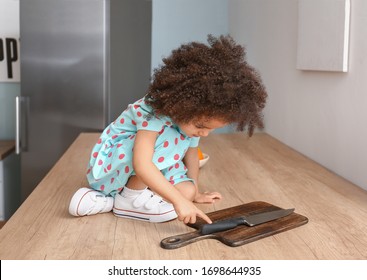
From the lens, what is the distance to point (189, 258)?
1008mm

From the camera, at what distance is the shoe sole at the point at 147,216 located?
127 cm

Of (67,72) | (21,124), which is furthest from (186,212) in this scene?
(21,124)

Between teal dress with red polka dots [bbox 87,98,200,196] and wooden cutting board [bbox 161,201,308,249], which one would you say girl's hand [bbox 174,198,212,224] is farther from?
teal dress with red polka dots [bbox 87,98,200,196]

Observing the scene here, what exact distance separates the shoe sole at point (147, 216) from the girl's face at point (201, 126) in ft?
0.63

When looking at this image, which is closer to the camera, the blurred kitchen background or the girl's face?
the girl's face

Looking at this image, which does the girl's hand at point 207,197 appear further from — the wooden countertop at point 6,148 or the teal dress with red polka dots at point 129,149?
the wooden countertop at point 6,148

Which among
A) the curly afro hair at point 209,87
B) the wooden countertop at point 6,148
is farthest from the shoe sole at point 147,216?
the wooden countertop at point 6,148

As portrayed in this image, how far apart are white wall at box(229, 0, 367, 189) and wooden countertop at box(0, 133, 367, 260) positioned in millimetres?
90

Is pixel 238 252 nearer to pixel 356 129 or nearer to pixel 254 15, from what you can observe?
pixel 356 129

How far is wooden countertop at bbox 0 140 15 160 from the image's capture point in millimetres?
2961

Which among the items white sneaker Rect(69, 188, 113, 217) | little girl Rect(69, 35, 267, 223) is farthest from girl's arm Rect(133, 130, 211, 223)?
white sneaker Rect(69, 188, 113, 217)

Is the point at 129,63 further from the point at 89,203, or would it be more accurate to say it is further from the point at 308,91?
the point at 89,203

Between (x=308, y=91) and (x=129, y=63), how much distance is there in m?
1.13

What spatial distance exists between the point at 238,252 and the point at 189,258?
0.34 ft
